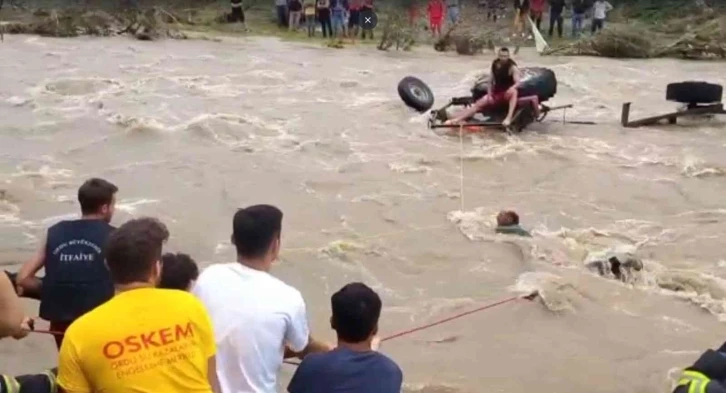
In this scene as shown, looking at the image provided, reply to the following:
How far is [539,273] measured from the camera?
29.8ft

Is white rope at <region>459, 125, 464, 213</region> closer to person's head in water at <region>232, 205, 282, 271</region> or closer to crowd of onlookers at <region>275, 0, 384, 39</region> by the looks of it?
person's head in water at <region>232, 205, 282, 271</region>

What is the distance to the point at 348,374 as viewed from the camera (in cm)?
365

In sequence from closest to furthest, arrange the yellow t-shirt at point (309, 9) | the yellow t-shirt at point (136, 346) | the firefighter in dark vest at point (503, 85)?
1. the yellow t-shirt at point (136, 346)
2. the firefighter in dark vest at point (503, 85)
3. the yellow t-shirt at point (309, 9)

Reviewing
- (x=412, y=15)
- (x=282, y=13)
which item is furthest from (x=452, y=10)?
(x=282, y=13)

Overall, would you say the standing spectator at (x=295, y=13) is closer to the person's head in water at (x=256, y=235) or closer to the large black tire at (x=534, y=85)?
the large black tire at (x=534, y=85)

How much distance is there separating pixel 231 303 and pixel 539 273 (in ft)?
18.2

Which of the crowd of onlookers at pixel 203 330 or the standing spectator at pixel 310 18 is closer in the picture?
the crowd of onlookers at pixel 203 330

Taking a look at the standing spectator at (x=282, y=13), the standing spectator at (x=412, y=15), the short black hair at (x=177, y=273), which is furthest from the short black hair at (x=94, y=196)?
the standing spectator at (x=282, y=13)

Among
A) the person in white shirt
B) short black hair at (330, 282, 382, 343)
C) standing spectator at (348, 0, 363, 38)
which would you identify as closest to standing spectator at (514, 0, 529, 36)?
the person in white shirt

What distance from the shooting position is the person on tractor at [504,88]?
47.2 feet

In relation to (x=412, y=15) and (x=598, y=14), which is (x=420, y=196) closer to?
(x=598, y=14)

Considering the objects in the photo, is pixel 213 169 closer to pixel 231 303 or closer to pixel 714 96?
pixel 714 96

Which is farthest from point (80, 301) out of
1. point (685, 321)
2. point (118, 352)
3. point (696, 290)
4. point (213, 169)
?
point (213, 169)

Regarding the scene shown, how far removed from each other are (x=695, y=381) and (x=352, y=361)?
1.11 meters
